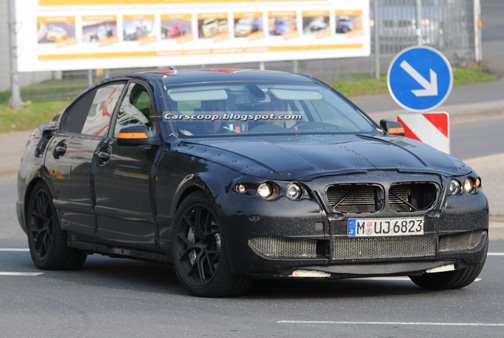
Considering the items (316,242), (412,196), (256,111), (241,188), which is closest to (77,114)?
(256,111)

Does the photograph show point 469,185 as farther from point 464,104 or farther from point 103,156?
point 464,104

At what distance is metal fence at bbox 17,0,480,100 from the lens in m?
31.2

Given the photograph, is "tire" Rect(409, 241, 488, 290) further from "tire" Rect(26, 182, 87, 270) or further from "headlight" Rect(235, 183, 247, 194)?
"tire" Rect(26, 182, 87, 270)

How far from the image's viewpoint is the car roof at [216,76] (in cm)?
1074

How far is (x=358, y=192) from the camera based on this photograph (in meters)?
9.10

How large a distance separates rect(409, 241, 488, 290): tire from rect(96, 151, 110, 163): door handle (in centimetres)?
237

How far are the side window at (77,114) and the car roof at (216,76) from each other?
26.4 inches

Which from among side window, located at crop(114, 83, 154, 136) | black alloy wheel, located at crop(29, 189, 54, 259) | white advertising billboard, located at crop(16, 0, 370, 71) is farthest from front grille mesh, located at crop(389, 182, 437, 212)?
white advertising billboard, located at crop(16, 0, 370, 71)

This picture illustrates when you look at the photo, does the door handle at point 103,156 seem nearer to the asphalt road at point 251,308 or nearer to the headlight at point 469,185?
the asphalt road at point 251,308

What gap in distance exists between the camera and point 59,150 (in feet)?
37.8

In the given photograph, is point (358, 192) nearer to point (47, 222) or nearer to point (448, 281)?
point (448, 281)

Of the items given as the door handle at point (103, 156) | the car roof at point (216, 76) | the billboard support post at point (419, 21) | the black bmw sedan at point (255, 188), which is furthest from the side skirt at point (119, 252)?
the billboard support post at point (419, 21)

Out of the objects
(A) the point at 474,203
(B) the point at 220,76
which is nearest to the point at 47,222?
(B) the point at 220,76

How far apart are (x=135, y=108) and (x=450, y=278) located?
2.70m
